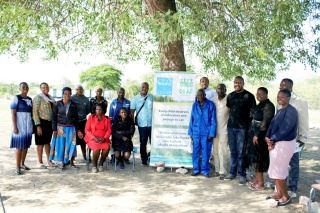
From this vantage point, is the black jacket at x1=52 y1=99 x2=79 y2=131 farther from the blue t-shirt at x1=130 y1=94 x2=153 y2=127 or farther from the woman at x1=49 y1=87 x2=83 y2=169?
the blue t-shirt at x1=130 y1=94 x2=153 y2=127

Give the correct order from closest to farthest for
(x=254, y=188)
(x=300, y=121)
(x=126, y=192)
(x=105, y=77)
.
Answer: (x=300, y=121) → (x=126, y=192) → (x=254, y=188) → (x=105, y=77)

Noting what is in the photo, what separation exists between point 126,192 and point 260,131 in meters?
2.54

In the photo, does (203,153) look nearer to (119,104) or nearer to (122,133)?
(122,133)

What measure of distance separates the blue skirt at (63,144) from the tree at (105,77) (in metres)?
47.5

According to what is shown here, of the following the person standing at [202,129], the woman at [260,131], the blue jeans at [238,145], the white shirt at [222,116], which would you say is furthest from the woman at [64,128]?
the woman at [260,131]

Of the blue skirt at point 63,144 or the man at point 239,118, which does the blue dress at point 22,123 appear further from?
the man at point 239,118

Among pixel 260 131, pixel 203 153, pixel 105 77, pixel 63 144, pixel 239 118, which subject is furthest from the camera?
pixel 105 77

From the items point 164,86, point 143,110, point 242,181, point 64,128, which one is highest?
point 164,86

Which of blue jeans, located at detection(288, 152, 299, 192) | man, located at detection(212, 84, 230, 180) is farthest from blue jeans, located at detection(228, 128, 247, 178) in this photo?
blue jeans, located at detection(288, 152, 299, 192)

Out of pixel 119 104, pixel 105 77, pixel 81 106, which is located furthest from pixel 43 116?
pixel 105 77

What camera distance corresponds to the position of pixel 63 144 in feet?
22.4

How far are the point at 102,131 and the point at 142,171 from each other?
1.25 meters

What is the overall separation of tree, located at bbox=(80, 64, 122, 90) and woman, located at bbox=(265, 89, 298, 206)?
49985 mm

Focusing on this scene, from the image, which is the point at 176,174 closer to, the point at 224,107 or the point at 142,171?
the point at 142,171
